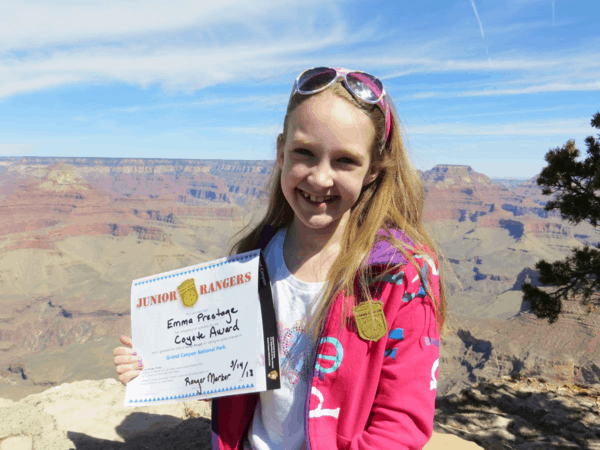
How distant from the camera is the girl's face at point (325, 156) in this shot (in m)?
1.29

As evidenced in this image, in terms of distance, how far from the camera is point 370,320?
1.24m

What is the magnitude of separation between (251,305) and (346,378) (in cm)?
40

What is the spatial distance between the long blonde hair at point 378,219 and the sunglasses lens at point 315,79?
3 cm

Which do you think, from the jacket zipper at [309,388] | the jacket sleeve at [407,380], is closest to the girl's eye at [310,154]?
the jacket sleeve at [407,380]

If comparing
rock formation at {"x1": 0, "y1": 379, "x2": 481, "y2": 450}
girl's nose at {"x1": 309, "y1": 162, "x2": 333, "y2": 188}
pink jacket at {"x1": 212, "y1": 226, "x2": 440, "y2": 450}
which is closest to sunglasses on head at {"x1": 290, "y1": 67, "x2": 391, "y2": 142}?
girl's nose at {"x1": 309, "y1": 162, "x2": 333, "y2": 188}

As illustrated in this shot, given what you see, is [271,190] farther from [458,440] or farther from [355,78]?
[458,440]

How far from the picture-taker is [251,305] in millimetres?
1473

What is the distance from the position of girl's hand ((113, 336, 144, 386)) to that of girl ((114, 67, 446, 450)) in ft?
0.04

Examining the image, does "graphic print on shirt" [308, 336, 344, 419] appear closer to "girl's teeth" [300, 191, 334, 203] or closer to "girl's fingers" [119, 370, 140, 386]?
"girl's teeth" [300, 191, 334, 203]

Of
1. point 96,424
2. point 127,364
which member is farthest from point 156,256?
point 127,364

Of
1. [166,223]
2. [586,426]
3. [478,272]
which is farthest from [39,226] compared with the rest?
[586,426]

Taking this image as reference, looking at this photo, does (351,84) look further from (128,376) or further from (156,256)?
(156,256)

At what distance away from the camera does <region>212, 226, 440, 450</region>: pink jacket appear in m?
1.19

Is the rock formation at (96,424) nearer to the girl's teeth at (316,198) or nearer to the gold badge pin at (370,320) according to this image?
the gold badge pin at (370,320)
